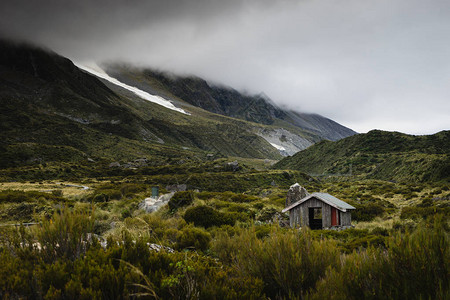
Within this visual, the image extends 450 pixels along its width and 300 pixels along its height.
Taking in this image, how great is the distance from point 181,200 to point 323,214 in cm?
1073

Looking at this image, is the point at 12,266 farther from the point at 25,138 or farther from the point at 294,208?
the point at 25,138

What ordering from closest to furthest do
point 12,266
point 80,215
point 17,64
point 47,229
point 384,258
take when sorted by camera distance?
point 12,266
point 384,258
point 47,229
point 80,215
point 17,64

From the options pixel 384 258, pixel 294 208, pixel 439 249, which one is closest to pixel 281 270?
pixel 384 258

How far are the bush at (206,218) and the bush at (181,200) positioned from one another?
4.02 metres

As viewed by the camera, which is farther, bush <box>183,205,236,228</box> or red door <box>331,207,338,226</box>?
red door <box>331,207,338,226</box>

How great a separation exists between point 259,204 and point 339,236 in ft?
36.8

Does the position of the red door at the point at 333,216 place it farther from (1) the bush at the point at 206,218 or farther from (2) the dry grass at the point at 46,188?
(2) the dry grass at the point at 46,188

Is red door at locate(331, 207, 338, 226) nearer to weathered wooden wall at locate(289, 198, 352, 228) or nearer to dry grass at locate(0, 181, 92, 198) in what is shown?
weathered wooden wall at locate(289, 198, 352, 228)

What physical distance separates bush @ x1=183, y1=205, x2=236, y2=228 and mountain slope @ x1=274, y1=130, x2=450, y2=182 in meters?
46.7

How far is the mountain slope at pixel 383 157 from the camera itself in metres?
57.3

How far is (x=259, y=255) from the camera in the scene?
438 cm

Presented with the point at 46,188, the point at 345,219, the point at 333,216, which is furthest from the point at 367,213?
the point at 46,188

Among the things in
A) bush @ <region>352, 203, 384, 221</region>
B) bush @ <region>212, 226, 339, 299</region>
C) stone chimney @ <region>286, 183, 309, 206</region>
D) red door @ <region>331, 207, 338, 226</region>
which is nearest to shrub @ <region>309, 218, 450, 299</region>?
bush @ <region>212, 226, 339, 299</region>

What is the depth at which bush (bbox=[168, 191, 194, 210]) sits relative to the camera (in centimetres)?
2033
